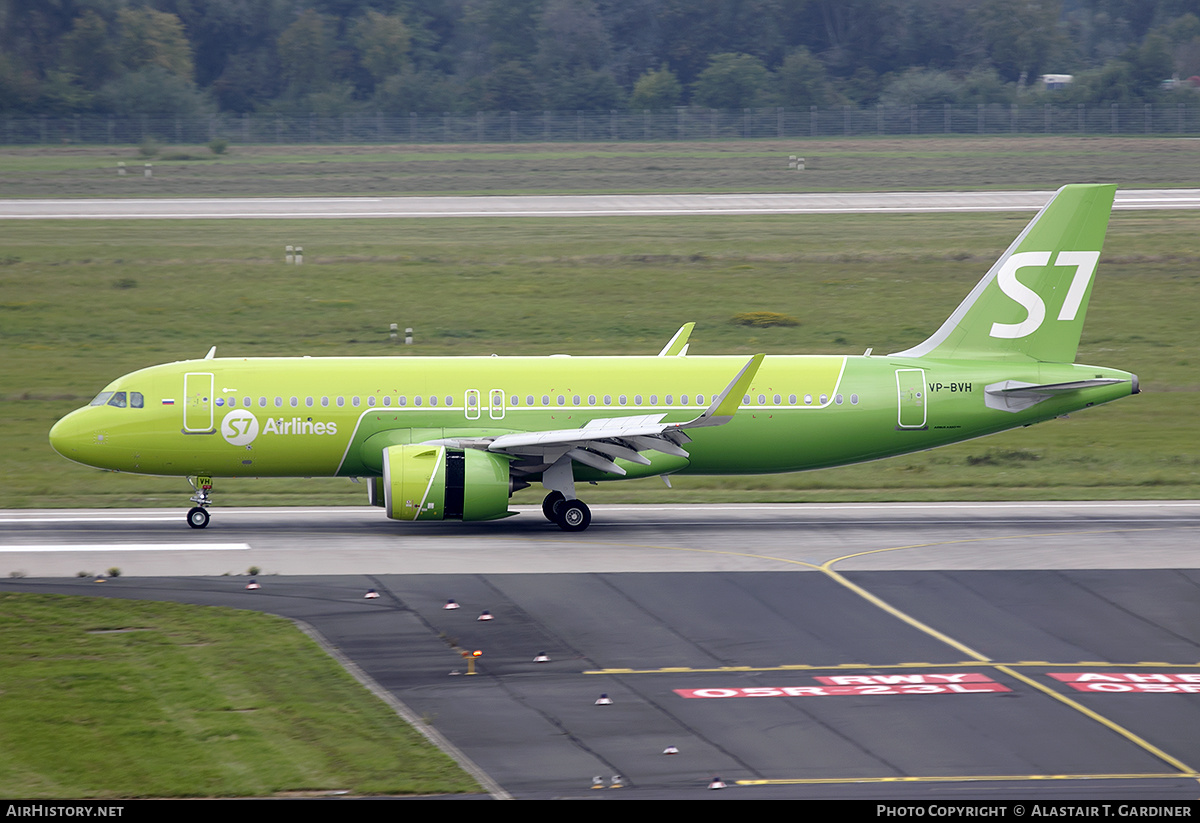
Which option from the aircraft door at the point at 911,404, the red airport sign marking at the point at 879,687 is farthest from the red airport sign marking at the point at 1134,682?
the aircraft door at the point at 911,404

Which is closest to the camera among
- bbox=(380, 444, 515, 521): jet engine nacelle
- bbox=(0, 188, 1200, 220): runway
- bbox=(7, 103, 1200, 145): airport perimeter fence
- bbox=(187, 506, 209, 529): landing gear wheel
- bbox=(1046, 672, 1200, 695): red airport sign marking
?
bbox=(1046, 672, 1200, 695): red airport sign marking

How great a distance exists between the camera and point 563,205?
82000 mm

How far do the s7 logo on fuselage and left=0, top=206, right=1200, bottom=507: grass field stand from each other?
20.7 feet

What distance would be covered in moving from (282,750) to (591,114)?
105 m

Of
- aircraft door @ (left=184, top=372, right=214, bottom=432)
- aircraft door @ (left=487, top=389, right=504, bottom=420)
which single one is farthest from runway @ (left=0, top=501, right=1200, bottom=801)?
aircraft door @ (left=487, top=389, right=504, bottom=420)

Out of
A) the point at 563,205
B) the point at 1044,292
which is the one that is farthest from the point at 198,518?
the point at 563,205

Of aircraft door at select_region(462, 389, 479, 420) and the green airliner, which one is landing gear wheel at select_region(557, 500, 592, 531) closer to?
the green airliner

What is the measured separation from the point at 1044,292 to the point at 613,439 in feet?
41.5

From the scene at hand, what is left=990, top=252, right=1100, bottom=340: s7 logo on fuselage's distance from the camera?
119ft

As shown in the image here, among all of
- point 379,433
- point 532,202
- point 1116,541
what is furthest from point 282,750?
point 532,202

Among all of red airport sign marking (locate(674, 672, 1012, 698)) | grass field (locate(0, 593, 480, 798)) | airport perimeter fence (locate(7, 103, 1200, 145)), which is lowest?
red airport sign marking (locate(674, 672, 1012, 698))

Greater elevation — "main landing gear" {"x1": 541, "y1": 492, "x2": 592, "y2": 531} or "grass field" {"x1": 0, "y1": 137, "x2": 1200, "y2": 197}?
"grass field" {"x1": 0, "y1": 137, "x2": 1200, "y2": 197}

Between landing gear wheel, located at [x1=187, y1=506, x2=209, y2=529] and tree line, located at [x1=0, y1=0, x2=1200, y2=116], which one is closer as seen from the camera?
landing gear wheel, located at [x1=187, y1=506, x2=209, y2=529]

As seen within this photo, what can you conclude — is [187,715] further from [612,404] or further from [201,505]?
[612,404]
